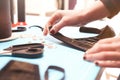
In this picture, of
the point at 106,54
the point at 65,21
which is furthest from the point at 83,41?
the point at 106,54

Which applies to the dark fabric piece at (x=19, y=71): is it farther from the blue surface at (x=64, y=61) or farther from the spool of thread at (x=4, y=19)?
the spool of thread at (x=4, y=19)

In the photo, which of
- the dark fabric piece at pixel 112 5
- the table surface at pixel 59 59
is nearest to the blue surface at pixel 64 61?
the table surface at pixel 59 59

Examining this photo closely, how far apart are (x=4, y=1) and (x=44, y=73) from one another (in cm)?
25

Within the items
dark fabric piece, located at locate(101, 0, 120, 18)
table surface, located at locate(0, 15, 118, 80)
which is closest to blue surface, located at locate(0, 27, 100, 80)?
table surface, located at locate(0, 15, 118, 80)

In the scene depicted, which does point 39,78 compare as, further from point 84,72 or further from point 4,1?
point 4,1

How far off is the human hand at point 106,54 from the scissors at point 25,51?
0.13 meters

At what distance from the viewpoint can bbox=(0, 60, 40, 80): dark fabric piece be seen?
A: 1.22 feet

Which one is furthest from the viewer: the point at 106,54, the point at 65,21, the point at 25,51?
the point at 65,21

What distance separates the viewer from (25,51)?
480mm

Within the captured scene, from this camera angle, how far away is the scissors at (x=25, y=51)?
18.5 inches

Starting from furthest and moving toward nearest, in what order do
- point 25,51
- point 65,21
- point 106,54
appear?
1. point 65,21
2. point 25,51
3. point 106,54

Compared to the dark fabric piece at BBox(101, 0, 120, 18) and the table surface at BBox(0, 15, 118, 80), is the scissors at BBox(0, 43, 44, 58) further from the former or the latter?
the dark fabric piece at BBox(101, 0, 120, 18)

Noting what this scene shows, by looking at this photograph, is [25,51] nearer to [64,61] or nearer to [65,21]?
[64,61]

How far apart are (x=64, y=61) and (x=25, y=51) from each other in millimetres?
92
